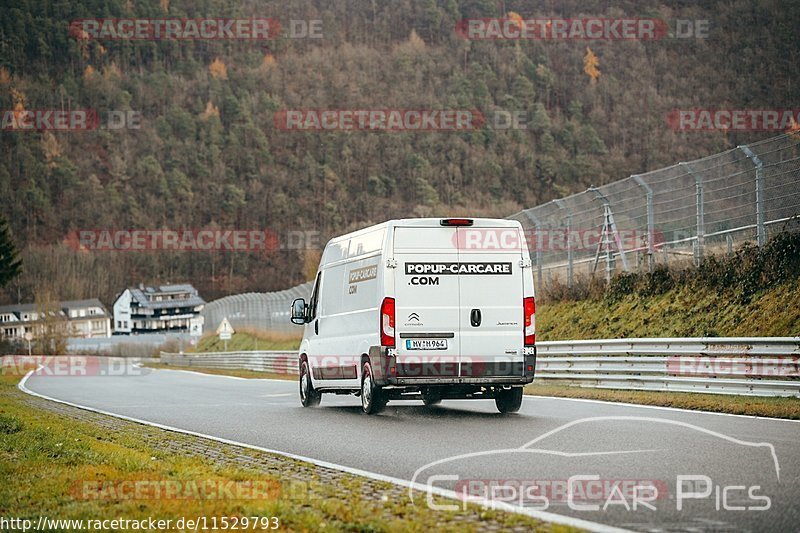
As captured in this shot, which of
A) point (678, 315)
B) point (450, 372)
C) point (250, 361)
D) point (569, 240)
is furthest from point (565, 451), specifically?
point (250, 361)

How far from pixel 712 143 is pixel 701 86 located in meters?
33.7

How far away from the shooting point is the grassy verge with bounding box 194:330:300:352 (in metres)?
45.4

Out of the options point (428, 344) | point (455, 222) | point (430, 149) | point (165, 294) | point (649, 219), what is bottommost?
point (428, 344)

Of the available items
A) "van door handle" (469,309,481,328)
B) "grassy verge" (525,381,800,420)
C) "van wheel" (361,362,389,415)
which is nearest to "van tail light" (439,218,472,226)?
"van door handle" (469,309,481,328)

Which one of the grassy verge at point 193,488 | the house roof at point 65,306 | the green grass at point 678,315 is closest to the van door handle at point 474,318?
the grassy verge at point 193,488

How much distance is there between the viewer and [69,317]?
6078 inches

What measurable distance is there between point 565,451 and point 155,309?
17839 cm

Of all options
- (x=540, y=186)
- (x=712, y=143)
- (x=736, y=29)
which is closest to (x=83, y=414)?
(x=712, y=143)

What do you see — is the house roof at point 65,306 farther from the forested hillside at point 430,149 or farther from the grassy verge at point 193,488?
the grassy verge at point 193,488

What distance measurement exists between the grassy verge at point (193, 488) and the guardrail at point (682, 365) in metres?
7.57

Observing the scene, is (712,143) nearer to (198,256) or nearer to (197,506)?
(198,256)

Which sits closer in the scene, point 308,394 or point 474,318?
point 474,318

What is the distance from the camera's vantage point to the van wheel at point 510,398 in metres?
16.0

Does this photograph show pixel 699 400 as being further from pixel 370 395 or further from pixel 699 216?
pixel 699 216
